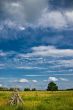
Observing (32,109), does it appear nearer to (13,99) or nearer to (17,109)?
(17,109)

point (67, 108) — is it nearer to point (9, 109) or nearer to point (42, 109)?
point (42, 109)

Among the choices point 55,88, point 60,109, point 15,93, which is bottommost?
point 60,109

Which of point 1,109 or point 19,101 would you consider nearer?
point 1,109

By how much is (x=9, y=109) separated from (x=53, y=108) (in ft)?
11.0

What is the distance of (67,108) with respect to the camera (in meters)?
24.5

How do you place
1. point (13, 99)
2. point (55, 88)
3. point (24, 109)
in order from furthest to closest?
1. point (55, 88)
2. point (13, 99)
3. point (24, 109)

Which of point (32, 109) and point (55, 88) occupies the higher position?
point (55, 88)

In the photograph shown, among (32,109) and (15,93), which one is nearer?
(32,109)

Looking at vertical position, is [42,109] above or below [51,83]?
below

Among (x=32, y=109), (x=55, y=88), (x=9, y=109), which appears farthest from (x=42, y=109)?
(x=55, y=88)

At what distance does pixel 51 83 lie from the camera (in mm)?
128750

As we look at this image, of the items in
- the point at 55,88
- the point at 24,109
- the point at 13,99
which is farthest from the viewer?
the point at 55,88

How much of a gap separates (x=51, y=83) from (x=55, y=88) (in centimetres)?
265

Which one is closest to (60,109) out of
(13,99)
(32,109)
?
(32,109)
